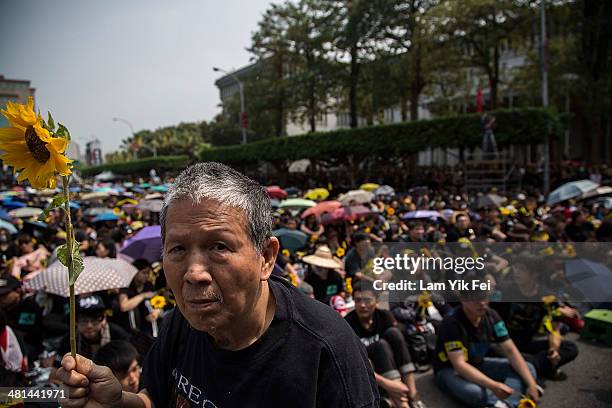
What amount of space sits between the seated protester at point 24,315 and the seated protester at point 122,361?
1.91 m

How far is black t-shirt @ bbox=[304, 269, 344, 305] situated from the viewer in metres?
5.80

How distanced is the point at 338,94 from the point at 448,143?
15597mm

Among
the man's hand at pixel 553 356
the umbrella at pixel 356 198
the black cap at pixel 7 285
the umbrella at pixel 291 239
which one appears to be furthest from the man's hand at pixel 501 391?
the umbrella at pixel 356 198

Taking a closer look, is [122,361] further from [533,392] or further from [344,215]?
[344,215]

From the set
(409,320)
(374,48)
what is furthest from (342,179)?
(409,320)

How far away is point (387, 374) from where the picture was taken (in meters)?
4.04

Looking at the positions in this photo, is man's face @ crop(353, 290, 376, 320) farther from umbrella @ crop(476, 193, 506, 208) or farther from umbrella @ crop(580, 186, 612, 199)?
umbrella @ crop(580, 186, 612, 199)

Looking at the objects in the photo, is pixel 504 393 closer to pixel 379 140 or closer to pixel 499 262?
pixel 499 262

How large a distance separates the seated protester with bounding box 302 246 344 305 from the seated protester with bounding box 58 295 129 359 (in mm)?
2559

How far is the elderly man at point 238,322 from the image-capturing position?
4.06ft

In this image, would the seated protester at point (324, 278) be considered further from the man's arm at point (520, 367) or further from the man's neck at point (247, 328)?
the man's neck at point (247, 328)

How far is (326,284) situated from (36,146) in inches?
195

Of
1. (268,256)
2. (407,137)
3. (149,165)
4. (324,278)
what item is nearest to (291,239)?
(324,278)

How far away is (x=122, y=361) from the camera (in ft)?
10.3
